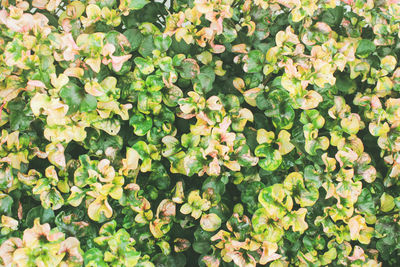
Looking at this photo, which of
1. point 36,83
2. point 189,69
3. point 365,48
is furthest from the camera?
point 365,48

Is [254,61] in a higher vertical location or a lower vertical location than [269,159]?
higher

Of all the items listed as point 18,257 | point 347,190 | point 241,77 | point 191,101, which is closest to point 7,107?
point 18,257

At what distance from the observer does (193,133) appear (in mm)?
1273

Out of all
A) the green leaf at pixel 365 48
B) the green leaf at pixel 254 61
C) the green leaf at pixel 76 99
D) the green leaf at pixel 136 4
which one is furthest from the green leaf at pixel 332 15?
the green leaf at pixel 76 99

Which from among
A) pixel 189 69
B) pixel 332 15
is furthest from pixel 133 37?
pixel 332 15

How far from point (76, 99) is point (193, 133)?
1.14 ft

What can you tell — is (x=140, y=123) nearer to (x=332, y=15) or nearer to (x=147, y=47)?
(x=147, y=47)

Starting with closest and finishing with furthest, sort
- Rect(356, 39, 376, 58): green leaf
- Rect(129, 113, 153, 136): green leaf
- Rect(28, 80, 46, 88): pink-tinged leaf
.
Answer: Rect(28, 80, 46, 88): pink-tinged leaf
Rect(129, 113, 153, 136): green leaf
Rect(356, 39, 376, 58): green leaf

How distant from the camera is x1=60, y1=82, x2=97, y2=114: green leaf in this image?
3.83ft

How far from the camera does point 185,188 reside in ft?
4.61

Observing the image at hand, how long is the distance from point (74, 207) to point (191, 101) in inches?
19.9

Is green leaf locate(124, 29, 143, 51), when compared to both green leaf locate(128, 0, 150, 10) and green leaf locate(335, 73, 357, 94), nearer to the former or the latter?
green leaf locate(128, 0, 150, 10)

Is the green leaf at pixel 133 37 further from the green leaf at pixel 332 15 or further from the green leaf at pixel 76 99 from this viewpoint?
the green leaf at pixel 332 15

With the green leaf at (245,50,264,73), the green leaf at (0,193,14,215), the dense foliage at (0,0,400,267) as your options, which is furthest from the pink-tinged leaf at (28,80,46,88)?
the green leaf at (245,50,264,73)
